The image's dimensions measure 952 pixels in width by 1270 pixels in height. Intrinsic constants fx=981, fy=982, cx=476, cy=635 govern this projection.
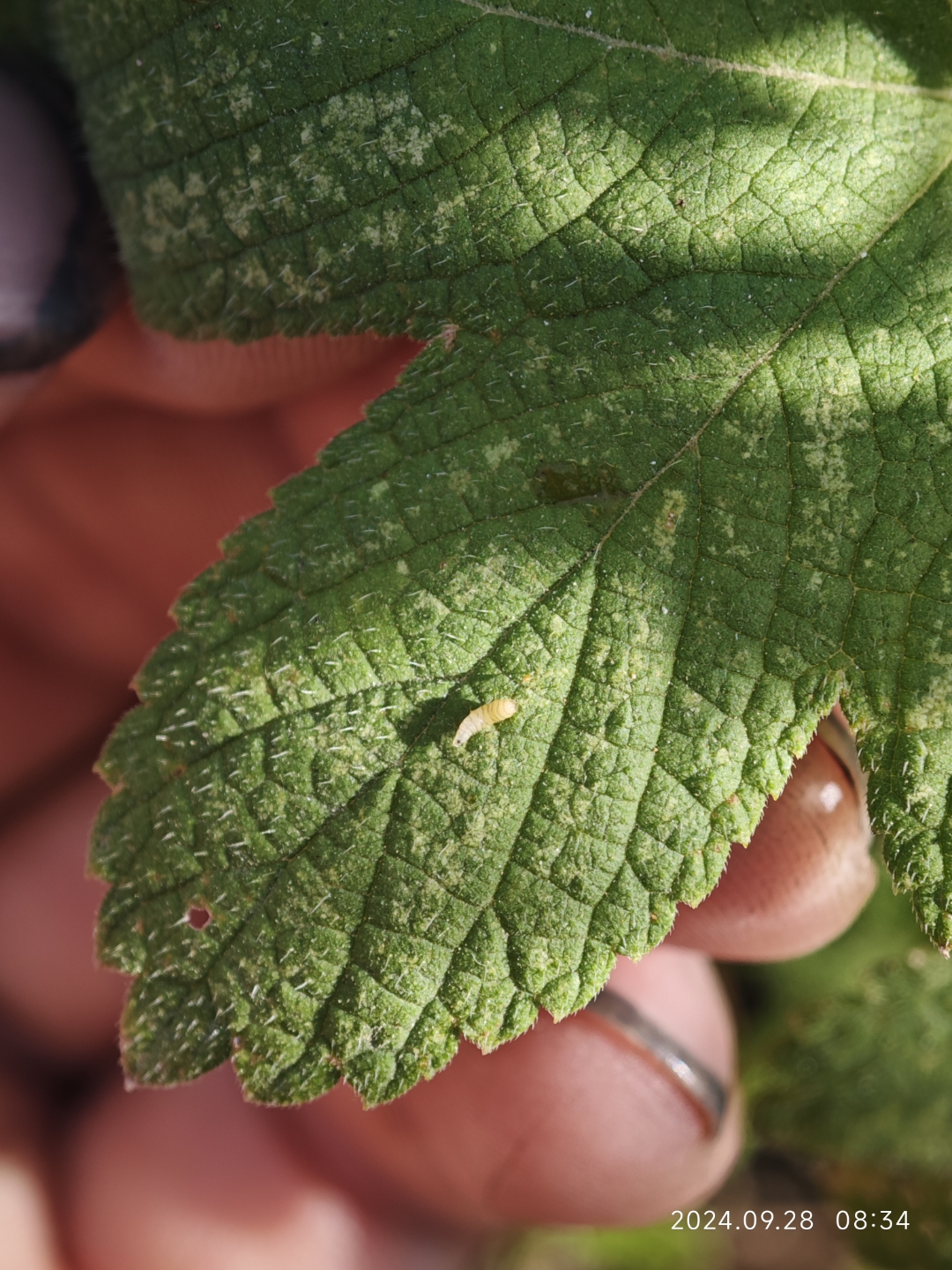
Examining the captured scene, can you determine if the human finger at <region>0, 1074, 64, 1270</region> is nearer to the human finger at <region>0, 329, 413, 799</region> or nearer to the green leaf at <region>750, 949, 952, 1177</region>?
the human finger at <region>0, 329, 413, 799</region>

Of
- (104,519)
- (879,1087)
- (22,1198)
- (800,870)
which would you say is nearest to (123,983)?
(22,1198)

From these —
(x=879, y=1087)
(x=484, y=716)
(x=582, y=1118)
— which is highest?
(x=484, y=716)

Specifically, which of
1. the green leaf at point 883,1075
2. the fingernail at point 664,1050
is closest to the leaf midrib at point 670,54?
the fingernail at point 664,1050

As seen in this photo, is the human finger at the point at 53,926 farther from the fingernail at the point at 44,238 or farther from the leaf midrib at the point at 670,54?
the leaf midrib at the point at 670,54

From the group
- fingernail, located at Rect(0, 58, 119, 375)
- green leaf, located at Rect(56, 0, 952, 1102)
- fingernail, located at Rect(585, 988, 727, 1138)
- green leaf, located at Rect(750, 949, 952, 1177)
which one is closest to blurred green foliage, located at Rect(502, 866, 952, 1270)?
green leaf, located at Rect(750, 949, 952, 1177)

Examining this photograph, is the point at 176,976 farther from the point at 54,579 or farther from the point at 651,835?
the point at 54,579

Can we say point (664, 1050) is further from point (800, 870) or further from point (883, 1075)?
point (883, 1075)
